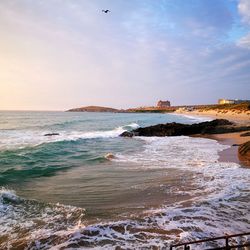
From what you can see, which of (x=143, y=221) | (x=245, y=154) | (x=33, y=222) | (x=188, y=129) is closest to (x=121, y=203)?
(x=143, y=221)

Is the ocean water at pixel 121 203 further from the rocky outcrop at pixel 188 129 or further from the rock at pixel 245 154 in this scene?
the rocky outcrop at pixel 188 129

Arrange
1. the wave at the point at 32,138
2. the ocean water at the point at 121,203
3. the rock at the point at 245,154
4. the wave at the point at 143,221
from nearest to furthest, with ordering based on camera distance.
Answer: the wave at the point at 143,221, the ocean water at the point at 121,203, the rock at the point at 245,154, the wave at the point at 32,138

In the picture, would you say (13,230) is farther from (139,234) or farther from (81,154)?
(81,154)

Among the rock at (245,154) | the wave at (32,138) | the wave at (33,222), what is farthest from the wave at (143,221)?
the wave at (32,138)

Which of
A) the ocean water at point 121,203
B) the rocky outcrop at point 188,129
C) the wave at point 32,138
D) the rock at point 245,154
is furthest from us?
the rocky outcrop at point 188,129

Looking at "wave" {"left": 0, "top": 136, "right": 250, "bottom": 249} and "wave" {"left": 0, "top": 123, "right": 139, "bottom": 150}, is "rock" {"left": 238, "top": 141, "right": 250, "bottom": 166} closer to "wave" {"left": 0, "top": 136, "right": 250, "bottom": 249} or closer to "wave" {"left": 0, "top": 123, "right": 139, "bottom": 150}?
"wave" {"left": 0, "top": 136, "right": 250, "bottom": 249}

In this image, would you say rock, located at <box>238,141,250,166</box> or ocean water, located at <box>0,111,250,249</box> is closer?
ocean water, located at <box>0,111,250,249</box>

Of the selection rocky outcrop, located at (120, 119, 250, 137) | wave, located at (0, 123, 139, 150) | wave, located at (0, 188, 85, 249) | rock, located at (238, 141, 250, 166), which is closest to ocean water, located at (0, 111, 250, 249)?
wave, located at (0, 188, 85, 249)

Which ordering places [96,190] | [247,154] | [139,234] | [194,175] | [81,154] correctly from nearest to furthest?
[139,234], [96,190], [194,175], [247,154], [81,154]

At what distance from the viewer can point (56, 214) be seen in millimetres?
9688

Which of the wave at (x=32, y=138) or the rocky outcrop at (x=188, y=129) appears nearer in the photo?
the wave at (x=32, y=138)

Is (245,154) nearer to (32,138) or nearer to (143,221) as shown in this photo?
(143,221)

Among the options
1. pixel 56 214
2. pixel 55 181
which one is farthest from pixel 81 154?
pixel 56 214

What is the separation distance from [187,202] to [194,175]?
4288mm
